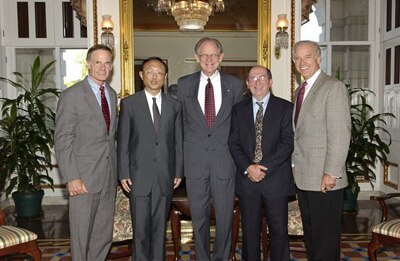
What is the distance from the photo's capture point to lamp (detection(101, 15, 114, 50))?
4969 mm

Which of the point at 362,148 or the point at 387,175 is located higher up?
the point at 362,148

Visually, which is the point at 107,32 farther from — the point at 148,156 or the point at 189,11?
the point at 148,156

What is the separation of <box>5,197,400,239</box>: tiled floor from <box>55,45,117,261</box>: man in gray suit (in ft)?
5.55

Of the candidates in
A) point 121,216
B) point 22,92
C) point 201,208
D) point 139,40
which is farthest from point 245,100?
point 22,92

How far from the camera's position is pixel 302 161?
274 cm

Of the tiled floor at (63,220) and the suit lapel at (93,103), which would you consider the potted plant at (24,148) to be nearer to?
the tiled floor at (63,220)

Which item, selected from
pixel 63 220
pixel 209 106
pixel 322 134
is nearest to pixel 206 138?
pixel 209 106

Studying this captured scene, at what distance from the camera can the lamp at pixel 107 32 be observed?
4.97 m

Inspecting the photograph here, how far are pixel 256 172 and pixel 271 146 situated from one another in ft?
0.66

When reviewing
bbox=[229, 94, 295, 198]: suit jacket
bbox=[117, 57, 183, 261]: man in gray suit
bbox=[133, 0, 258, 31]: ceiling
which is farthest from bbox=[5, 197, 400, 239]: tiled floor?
bbox=[133, 0, 258, 31]: ceiling

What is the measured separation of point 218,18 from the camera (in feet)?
17.2

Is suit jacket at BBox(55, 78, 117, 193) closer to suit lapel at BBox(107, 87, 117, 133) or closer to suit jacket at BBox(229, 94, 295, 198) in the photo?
suit lapel at BBox(107, 87, 117, 133)

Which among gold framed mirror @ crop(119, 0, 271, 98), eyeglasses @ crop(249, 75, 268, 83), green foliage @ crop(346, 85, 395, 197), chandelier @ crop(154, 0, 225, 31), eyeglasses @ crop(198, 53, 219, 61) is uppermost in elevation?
chandelier @ crop(154, 0, 225, 31)

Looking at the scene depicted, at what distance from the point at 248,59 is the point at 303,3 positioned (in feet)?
3.44
